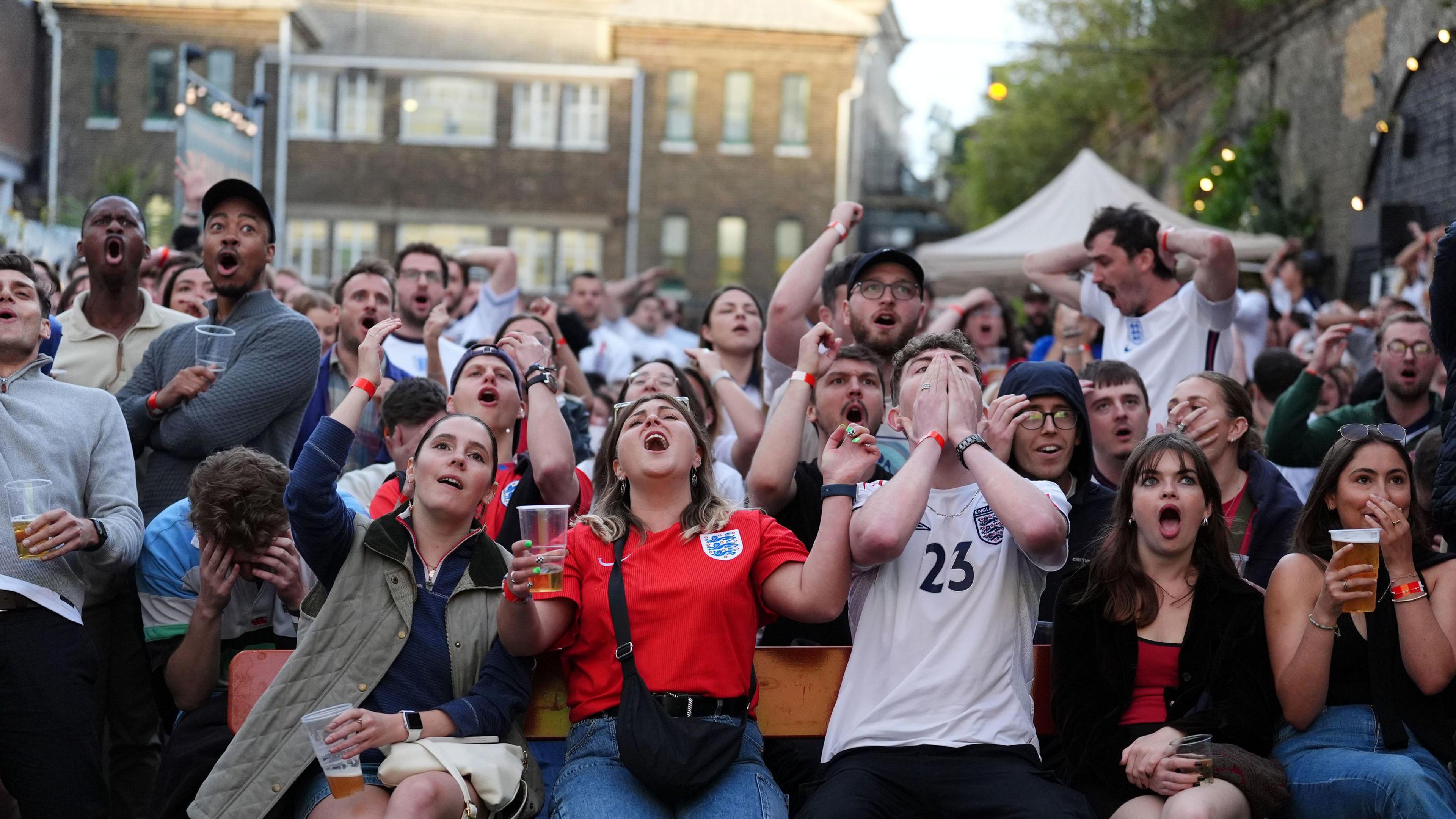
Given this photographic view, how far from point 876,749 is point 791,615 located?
0.46 metres

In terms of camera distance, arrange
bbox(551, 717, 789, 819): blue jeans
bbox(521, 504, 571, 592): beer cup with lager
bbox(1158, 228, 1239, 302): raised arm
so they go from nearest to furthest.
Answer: bbox(521, 504, 571, 592): beer cup with lager, bbox(551, 717, 789, 819): blue jeans, bbox(1158, 228, 1239, 302): raised arm

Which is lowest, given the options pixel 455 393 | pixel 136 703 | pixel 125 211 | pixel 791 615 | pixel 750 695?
pixel 136 703

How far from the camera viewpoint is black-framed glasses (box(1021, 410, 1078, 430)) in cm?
472

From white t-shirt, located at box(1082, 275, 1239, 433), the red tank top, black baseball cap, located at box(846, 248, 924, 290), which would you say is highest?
black baseball cap, located at box(846, 248, 924, 290)

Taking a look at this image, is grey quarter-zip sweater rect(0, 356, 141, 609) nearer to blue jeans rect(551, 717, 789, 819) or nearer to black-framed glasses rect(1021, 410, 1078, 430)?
blue jeans rect(551, 717, 789, 819)

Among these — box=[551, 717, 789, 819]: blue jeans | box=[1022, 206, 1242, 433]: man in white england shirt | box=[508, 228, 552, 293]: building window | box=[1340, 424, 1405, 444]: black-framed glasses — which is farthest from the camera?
box=[508, 228, 552, 293]: building window

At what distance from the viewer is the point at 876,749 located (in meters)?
3.99

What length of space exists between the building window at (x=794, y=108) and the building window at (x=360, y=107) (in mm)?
10034

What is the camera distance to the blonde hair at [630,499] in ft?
13.9

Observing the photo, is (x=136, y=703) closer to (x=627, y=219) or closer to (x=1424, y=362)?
(x=1424, y=362)

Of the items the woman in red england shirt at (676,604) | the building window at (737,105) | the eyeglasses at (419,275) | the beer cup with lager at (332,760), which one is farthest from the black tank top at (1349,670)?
the building window at (737,105)

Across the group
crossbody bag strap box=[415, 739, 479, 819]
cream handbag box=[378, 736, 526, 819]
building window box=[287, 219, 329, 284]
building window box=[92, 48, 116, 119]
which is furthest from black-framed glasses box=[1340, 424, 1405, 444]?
building window box=[92, 48, 116, 119]

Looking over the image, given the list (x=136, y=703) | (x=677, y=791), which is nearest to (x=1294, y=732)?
(x=677, y=791)

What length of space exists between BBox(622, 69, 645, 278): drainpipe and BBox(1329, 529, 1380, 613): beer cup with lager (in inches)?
1225
